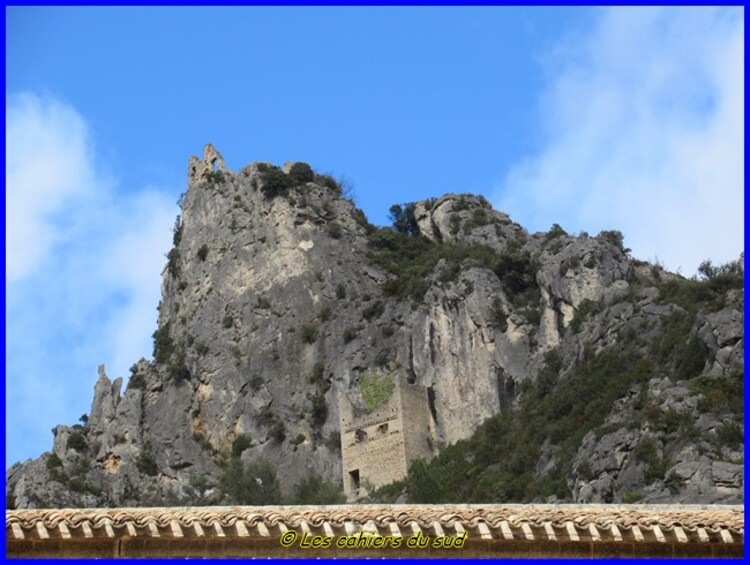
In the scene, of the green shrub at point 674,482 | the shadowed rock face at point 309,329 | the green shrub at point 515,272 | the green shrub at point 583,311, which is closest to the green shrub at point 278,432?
the shadowed rock face at point 309,329

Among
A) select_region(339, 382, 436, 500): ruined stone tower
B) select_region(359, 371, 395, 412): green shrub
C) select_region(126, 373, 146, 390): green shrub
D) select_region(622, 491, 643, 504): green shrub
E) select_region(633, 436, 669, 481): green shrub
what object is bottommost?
select_region(622, 491, 643, 504): green shrub

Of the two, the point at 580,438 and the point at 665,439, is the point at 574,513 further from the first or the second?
the point at 580,438

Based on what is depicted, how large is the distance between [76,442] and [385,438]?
1925cm

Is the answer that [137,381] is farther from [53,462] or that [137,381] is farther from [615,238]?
[615,238]

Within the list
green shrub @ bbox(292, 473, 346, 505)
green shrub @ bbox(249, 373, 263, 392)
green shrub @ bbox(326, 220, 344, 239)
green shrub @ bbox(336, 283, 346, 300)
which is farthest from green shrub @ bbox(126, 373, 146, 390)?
green shrub @ bbox(292, 473, 346, 505)

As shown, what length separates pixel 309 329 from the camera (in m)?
77.5

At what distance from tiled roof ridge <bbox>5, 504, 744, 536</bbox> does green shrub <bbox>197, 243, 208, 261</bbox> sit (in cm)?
6681

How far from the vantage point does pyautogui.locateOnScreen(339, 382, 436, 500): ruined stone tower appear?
63844 mm

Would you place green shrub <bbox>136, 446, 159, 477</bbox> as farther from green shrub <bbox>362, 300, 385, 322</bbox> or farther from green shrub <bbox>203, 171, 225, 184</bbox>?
green shrub <bbox>203, 171, 225, 184</bbox>

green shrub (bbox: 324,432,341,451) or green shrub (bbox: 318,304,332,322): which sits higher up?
green shrub (bbox: 318,304,332,322)

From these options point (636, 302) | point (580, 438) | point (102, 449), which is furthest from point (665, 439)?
point (102, 449)

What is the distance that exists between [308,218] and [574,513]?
6613cm

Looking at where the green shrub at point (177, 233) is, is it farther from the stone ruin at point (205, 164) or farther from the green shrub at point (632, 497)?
the green shrub at point (632, 497)

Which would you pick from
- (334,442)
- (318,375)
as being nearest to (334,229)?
(318,375)
